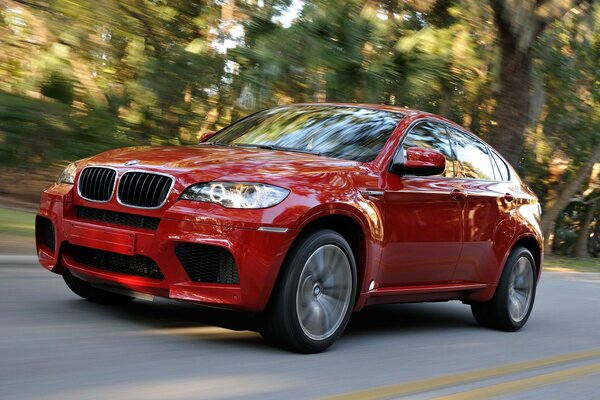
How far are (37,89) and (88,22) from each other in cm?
104

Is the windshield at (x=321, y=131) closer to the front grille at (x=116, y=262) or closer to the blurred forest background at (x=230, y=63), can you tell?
the front grille at (x=116, y=262)

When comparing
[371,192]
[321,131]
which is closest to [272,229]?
[371,192]

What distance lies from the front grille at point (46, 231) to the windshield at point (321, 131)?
4.96 feet

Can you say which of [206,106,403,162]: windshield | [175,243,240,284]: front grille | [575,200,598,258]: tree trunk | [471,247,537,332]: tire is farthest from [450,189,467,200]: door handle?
[575,200,598,258]: tree trunk

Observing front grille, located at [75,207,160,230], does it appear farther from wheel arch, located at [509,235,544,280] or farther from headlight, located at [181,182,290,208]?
wheel arch, located at [509,235,544,280]

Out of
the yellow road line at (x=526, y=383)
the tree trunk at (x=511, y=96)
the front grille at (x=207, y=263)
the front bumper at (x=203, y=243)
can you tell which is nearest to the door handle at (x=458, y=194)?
the yellow road line at (x=526, y=383)

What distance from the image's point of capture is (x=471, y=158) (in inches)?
296

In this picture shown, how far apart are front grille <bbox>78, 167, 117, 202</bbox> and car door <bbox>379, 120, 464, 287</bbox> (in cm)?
186

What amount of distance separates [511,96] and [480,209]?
9.93m

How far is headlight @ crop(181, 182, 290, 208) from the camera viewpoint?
5.28 meters

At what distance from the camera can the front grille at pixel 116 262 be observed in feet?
18.1

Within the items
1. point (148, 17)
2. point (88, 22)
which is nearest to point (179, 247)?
point (88, 22)

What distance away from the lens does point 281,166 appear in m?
5.61

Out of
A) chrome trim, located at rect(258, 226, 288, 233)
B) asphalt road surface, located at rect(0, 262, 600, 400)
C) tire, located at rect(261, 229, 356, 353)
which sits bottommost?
asphalt road surface, located at rect(0, 262, 600, 400)
